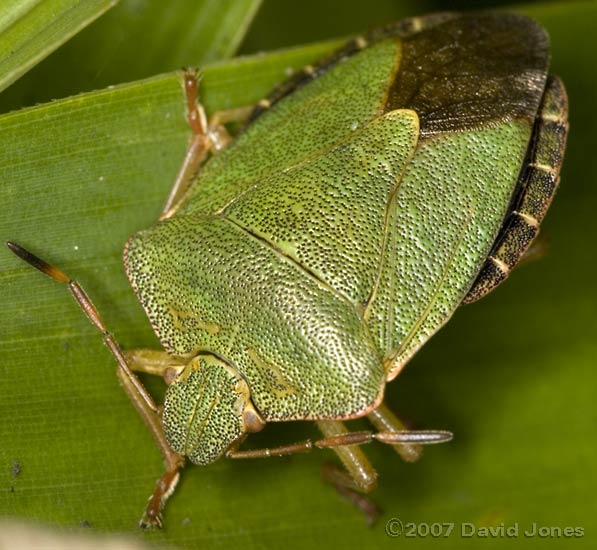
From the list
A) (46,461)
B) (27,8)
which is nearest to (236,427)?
(46,461)

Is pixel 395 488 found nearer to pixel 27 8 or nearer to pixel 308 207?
pixel 308 207

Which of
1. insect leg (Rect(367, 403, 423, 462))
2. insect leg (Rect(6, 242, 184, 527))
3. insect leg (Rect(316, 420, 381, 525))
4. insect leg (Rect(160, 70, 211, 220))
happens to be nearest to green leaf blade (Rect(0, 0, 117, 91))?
insect leg (Rect(160, 70, 211, 220))

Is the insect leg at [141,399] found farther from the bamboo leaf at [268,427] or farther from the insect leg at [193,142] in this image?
the insect leg at [193,142]

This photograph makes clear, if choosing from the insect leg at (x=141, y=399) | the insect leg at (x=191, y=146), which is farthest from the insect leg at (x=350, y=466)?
the insect leg at (x=191, y=146)

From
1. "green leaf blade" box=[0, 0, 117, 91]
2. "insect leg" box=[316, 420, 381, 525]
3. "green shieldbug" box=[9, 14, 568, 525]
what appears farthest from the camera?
"insect leg" box=[316, 420, 381, 525]

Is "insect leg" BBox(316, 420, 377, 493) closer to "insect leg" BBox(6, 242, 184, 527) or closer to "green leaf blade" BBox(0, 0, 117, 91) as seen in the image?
"insect leg" BBox(6, 242, 184, 527)

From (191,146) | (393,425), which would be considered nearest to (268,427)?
(393,425)

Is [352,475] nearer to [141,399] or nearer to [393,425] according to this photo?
[393,425]
